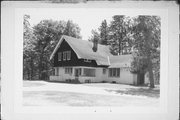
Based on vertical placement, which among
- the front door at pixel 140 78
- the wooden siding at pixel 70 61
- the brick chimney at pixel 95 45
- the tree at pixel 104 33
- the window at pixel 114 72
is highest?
the tree at pixel 104 33

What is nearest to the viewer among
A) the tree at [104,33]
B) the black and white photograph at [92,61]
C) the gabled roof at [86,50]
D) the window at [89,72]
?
the black and white photograph at [92,61]

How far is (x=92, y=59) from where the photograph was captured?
1507 centimetres

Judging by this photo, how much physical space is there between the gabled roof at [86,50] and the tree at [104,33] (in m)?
0.69

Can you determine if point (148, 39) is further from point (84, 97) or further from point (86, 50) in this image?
point (84, 97)

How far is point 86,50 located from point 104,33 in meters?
2.28

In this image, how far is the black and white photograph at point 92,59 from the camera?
10.9 metres

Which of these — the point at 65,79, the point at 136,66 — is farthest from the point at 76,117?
the point at 65,79

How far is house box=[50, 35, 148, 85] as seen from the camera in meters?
14.6

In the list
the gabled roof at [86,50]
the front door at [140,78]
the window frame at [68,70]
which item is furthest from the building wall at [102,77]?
the gabled roof at [86,50]

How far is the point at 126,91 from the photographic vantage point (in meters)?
11.8

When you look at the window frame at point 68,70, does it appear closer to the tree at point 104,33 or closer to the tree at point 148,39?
the tree at point 104,33

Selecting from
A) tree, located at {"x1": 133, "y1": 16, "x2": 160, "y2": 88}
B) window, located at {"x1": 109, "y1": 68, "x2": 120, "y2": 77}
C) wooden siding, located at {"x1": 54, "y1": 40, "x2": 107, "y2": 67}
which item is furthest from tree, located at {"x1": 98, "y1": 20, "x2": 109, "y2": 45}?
tree, located at {"x1": 133, "y1": 16, "x2": 160, "y2": 88}

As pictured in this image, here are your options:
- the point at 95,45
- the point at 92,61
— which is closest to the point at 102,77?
the point at 92,61

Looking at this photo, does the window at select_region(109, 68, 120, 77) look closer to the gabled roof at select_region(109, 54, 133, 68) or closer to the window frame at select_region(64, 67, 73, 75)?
the gabled roof at select_region(109, 54, 133, 68)
